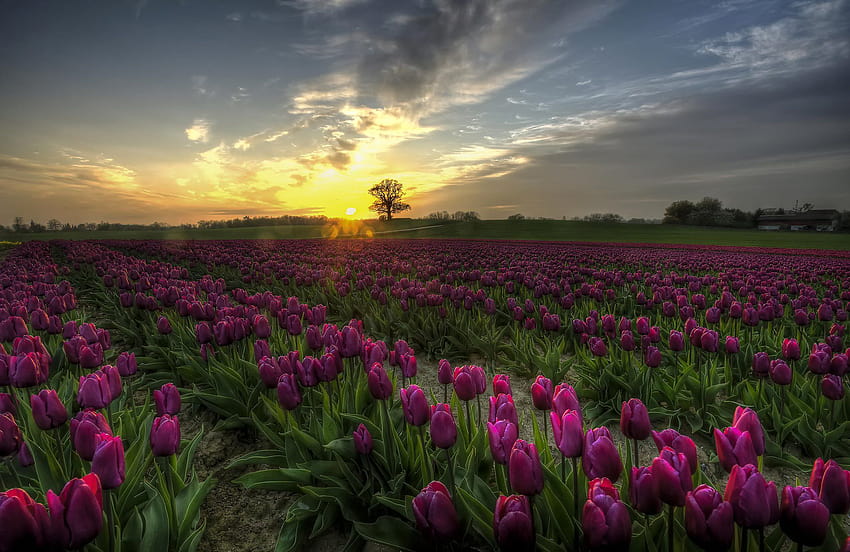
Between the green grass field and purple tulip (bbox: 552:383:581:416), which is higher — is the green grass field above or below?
above

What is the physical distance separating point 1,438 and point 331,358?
1851 mm

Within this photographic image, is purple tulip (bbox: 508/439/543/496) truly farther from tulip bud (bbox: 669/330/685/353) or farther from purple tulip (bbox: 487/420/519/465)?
tulip bud (bbox: 669/330/685/353)

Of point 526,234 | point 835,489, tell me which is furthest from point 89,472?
point 526,234

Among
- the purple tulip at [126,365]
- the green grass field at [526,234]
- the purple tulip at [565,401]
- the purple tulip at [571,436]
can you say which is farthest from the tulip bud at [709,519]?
the green grass field at [526,234]

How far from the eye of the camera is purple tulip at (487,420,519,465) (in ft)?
6.31

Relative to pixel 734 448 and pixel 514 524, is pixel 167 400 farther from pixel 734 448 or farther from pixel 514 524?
pixel 734 448

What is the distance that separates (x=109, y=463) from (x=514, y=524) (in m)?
1.70

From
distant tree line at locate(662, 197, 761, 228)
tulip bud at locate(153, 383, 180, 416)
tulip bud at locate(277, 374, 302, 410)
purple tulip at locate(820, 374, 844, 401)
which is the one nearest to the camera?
tulip bud at locate(153, 383, 180, 416)

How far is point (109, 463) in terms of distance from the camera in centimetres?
178

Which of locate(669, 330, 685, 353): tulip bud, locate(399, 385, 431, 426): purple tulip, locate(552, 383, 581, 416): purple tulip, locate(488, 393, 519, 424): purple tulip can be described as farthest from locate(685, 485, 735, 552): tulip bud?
locate(669, 330, 685, 353): tulip bud

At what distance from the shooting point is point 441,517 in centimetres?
162

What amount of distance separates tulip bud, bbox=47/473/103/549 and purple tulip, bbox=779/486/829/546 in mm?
2384

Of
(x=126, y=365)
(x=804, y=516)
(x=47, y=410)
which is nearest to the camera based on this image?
(x=804, y=516)

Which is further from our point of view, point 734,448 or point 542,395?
point 542,395
